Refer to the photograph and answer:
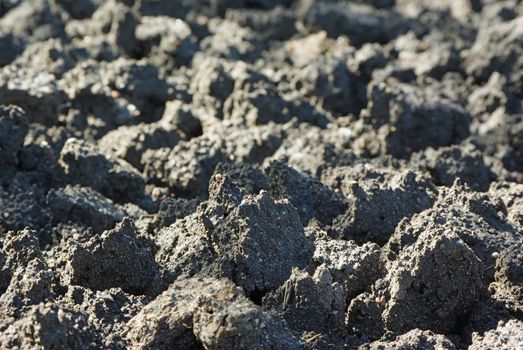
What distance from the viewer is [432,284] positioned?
358 centimetres

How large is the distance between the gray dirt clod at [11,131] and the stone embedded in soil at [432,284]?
247 centimetres

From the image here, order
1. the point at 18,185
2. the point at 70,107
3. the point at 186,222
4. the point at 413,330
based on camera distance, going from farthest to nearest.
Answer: the point at 70,107, the point at 18,185, the point at 186,222, the point at 413,330

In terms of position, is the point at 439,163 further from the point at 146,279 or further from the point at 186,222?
the point at 146,279

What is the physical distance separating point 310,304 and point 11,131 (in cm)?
237

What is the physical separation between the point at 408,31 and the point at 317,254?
472cm

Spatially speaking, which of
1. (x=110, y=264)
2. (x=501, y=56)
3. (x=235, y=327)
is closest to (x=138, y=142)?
(x=110, y=264)

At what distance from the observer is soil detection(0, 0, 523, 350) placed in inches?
137

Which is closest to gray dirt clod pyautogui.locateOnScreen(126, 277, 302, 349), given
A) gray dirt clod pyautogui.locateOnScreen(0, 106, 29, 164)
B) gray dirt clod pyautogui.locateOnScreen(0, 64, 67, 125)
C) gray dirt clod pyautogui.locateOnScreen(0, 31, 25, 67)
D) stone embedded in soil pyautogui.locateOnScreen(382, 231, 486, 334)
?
stone embedded in soil pyautogui.locateOnScreen(382, 231, 486, 334)

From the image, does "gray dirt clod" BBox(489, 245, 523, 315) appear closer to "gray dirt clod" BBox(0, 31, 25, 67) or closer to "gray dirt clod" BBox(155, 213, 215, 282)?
"gray dirt clod" BBox(155, 213, 215, 282)

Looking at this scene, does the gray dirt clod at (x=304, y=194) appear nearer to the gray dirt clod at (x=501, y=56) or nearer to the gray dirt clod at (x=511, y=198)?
the gray dirt clod at (x=511, y=198)

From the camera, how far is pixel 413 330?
11.1 ft

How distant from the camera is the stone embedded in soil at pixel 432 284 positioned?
3.55m

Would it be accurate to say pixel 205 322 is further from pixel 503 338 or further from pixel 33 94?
pixel 33 94

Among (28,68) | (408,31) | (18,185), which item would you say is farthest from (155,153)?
(408,31)
